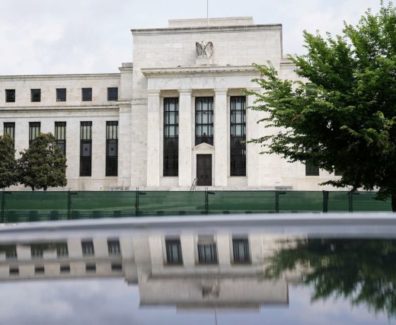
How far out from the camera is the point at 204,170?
5297 centimetres

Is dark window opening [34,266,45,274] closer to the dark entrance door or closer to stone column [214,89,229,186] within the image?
stone column [214,89,229,186]

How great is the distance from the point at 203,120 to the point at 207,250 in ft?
149

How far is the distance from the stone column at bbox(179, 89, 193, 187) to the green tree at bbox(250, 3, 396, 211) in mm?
34020

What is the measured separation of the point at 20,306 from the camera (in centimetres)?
473

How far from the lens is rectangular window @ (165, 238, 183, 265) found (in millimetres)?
7434

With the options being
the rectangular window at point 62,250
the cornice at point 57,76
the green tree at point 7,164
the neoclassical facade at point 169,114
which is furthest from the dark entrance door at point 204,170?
the rectangular window at point 62,250

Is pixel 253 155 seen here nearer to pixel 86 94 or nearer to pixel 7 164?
pixel 86 94

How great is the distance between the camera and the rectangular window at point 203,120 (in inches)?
2096

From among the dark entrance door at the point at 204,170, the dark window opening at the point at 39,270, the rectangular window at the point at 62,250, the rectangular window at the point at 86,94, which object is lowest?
the rectangular window at the point at 62,250

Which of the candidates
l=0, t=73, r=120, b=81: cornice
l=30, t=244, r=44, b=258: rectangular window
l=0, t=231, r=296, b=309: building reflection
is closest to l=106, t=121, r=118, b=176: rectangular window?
l=0, t=73, r=120, b=81: cornice

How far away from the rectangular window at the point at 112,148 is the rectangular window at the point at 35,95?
9966 millimetres

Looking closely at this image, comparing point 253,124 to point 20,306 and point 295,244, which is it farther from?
point 20,306

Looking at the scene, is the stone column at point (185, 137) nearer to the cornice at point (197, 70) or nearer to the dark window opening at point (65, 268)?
the cornice at point (197, 70)

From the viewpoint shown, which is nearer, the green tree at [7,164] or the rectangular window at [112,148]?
the green tree at [7,164]
